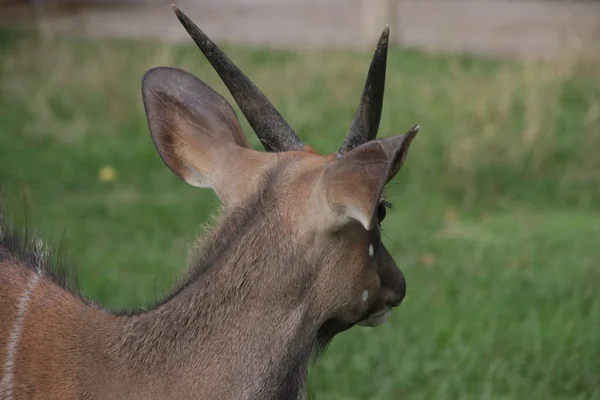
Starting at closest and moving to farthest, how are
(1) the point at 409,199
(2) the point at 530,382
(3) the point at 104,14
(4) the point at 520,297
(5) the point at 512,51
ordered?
1. (2) the point at 530,382
2. (4) the point at 520,297
3. (1) the point at 409,199
4. (5) the point at 512,51
5. (3) the point at 104,14

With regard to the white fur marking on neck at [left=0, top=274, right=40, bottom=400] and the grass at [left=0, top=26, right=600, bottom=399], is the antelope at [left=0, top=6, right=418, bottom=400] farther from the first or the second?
the grass at [left=0, top=26, right=600, bottom=399]

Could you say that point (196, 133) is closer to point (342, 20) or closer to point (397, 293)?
point (397, 293)

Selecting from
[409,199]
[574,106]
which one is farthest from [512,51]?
[409,199]

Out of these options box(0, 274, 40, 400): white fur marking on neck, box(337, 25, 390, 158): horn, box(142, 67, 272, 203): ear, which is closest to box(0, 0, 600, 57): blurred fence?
box(142, 67, 272, 203): ear

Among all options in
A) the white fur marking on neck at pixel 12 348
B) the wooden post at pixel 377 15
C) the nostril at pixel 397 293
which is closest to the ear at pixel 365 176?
the nostril at pixel 397 293

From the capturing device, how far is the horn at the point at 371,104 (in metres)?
3.22

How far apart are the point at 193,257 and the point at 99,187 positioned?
5302 millimetres

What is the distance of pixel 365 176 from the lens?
2916 millimetres

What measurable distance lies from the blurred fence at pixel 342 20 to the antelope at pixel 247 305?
10.4m

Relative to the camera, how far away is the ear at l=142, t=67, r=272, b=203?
3441 millimetres

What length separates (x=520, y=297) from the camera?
6.27m

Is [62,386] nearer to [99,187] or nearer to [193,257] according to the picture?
[193,257]

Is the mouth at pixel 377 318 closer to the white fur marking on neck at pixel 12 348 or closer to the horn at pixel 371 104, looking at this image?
the horn at pixel 371 104

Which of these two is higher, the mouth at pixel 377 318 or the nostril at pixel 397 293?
the nostril at pixel 397 293
